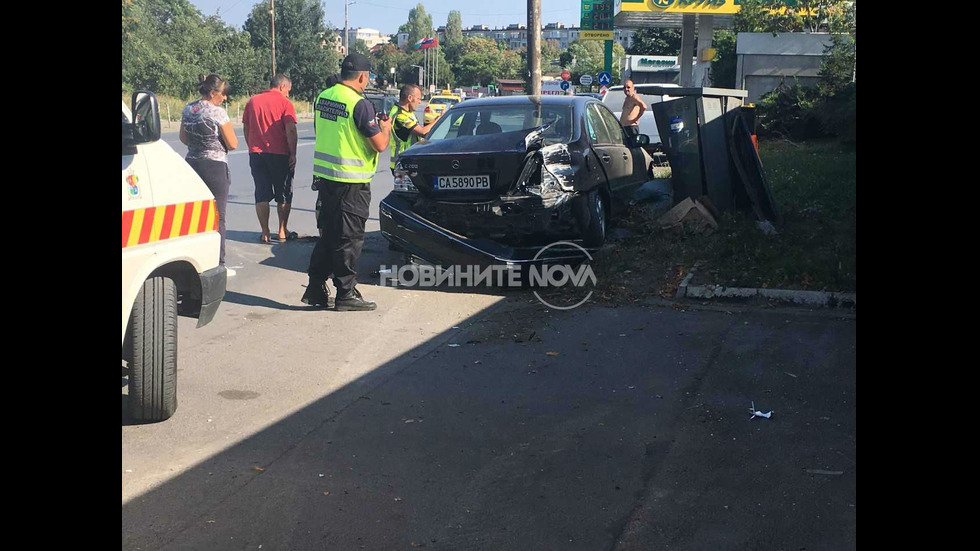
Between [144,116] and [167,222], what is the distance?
563 millimetres

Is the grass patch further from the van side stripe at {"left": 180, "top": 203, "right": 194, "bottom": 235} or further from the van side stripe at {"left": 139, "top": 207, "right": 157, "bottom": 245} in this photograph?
the van side stripe at {"left": 139, "top": 207, "right": 157, "bottom": 245}

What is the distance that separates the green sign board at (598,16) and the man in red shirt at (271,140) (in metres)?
33.5

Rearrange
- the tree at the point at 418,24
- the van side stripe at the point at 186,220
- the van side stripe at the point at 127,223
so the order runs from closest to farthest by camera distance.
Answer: the van side stripe at the point at 127,223
the van side stripe at the point at 186,220
the tree at the point at 418,24

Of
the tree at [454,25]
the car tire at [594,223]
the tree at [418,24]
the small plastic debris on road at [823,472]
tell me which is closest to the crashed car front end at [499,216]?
the car tire at [594,223]

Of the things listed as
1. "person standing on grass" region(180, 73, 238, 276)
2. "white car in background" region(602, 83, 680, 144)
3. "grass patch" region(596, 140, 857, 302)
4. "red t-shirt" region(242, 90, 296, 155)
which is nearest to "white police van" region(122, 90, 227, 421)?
"person standing on grass" region(180, 73, 238, 276)

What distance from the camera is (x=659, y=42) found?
52.7m

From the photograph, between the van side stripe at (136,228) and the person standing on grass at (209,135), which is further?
the person standing on grass at (209,135)

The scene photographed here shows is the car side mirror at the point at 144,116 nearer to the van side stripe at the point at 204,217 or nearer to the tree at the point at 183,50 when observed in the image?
the van side stripe at the point at 204,217

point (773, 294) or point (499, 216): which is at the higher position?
point (499, 216)

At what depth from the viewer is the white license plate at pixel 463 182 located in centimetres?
766

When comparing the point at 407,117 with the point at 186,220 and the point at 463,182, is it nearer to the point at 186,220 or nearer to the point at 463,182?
the point at 463,182

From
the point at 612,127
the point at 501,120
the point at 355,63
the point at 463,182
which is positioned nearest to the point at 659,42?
the point at 612,127

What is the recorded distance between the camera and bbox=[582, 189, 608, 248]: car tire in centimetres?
804
